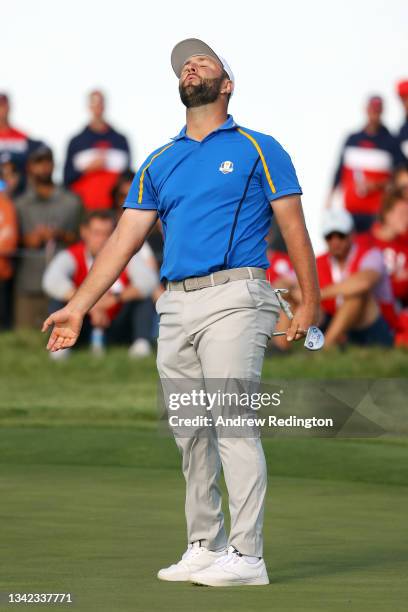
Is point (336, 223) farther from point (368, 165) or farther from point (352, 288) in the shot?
point (368, 165)

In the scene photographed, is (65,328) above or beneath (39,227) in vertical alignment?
above

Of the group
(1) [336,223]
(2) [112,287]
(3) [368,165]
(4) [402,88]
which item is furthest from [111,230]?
(4) [402,88]

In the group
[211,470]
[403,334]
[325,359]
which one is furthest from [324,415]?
[211,470]

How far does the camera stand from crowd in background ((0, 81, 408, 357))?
13.5m

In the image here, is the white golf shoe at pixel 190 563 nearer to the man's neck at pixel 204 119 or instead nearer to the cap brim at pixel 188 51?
the man's neck at pixel 204 119

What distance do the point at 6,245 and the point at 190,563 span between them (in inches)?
414

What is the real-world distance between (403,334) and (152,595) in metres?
9.29

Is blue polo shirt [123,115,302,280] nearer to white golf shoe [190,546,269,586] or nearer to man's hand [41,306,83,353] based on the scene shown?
man's hand [41,306,83,353]

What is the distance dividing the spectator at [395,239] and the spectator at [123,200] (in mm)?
2002

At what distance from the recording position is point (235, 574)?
17.1 feet

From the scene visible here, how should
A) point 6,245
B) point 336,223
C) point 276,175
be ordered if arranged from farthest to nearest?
point 6,245 < point 336,223 < point 276,175

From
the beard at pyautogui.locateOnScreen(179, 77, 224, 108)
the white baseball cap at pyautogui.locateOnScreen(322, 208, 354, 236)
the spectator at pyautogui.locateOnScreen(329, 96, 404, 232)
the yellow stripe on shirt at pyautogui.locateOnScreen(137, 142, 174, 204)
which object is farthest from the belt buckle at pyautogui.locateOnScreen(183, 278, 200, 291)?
the spectator at pyautogui.locateOnScreen(329, 96, 404, 232)

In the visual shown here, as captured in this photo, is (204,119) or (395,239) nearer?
(204,119)

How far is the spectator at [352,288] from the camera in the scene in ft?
43.6
